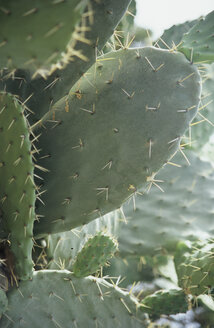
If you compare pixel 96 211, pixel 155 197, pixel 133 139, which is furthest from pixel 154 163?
pixel 155 197

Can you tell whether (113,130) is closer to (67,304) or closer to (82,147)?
(82,147)

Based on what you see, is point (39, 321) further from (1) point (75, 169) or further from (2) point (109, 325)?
(1) point (75, 169)

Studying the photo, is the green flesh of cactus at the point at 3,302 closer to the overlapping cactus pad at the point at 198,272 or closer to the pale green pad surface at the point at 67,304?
the pale green pad surface at the point at 67,304

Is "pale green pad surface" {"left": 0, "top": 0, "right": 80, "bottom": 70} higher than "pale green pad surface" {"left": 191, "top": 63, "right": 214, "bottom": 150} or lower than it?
higher

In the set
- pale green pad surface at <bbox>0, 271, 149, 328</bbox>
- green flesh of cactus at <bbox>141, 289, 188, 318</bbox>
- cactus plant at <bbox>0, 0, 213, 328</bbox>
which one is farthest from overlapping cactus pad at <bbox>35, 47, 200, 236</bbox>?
green flesh of cactus at <bbox>141, 289, 188, 318</bbox>

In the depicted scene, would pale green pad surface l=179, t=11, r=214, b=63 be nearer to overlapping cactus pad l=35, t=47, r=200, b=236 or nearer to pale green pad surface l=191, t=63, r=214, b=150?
overlapping cactus pad l=35, t=47, r=200, b=236
